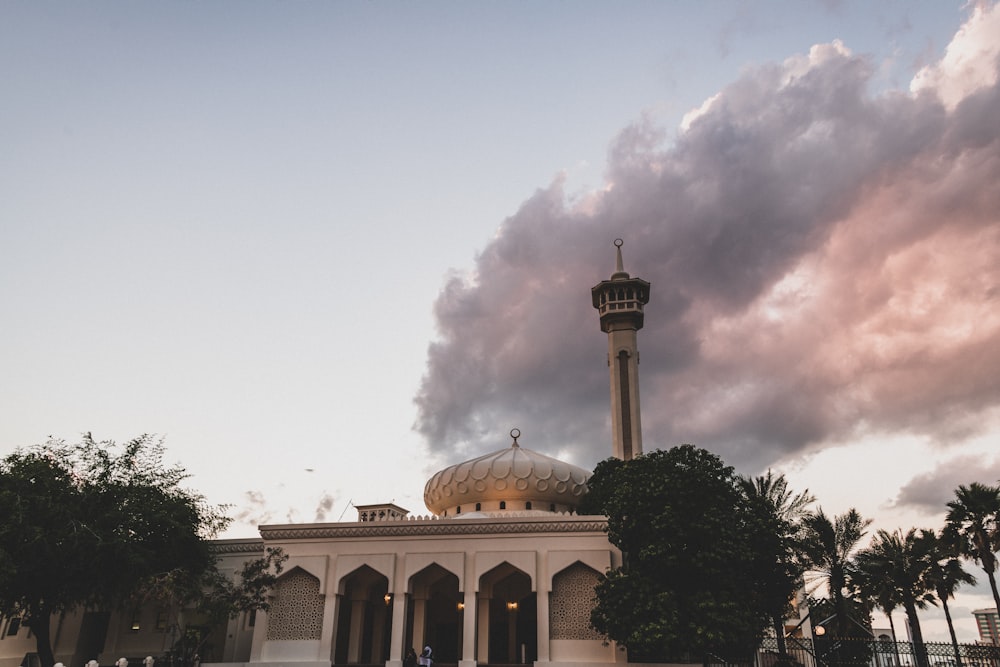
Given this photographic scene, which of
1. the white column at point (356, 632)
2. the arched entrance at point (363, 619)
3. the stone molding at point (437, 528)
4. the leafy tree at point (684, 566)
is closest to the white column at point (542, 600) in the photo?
the stone molding at point (437, 528)

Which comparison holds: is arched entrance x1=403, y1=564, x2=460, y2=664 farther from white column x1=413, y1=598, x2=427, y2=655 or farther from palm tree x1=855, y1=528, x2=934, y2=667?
palm tree x1=855, y1=528, x2=934, y2=667

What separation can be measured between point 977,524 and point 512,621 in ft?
53.9

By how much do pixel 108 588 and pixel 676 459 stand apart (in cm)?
→ 1962

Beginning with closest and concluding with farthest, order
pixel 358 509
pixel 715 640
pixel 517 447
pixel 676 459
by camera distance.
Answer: pixel 715 640
pixel 676 459
pixel 358 509
pixel 517 447

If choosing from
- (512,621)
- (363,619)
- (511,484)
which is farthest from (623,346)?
(363,619)

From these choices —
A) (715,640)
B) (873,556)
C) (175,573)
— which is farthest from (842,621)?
(175,573)

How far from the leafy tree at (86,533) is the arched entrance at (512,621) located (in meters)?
11.1

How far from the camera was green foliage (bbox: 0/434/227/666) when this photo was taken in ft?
79.0

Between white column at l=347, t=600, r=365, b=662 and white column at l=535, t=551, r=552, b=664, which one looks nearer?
white column at l=535, t=551, r=552, b=664

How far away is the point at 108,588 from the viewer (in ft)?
84.5

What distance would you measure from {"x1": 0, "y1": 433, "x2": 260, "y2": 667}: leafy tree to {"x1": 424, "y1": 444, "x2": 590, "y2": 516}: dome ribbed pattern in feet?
32.9

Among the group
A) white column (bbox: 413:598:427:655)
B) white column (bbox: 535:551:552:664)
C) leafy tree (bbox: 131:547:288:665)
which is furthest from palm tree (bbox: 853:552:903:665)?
leafy tree (bbox: 131:547:288:665)

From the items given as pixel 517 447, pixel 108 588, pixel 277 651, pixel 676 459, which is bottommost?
pixel 277 651

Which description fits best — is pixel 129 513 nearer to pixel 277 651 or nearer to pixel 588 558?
pixel 277 651
